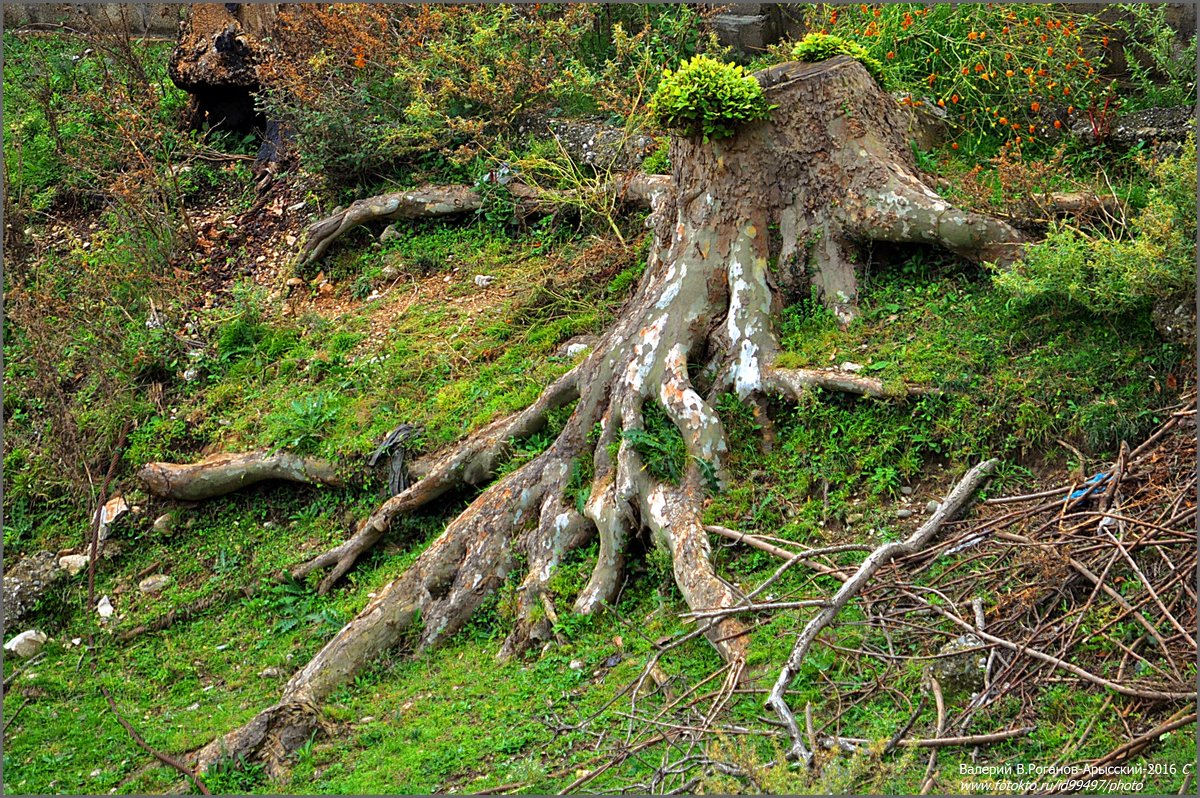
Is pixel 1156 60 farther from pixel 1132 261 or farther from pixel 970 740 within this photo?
pixel 970 740

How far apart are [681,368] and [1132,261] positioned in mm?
2502

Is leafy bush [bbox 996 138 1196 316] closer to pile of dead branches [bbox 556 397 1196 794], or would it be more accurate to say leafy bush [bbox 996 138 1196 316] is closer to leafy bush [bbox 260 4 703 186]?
pile of dead branches [bbox 556 397 1196 794]

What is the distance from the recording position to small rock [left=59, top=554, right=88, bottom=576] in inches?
310

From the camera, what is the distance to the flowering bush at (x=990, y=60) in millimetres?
8023

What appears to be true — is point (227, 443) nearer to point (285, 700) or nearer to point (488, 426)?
point (488, 426)

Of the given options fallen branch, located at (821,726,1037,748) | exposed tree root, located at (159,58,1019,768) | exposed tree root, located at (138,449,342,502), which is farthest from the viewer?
exposed tree root, located at (138,449,342,502)

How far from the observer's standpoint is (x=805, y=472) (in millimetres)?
6266

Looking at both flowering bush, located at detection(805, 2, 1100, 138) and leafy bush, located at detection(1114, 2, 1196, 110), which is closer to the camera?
leafy bush, located at detection(1114, 2, 1196, 110)

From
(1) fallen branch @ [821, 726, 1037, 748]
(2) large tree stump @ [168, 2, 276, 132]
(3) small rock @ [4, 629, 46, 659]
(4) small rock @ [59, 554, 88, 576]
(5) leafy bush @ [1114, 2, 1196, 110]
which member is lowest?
(3) small rock @ [4, 629, 46, 659]

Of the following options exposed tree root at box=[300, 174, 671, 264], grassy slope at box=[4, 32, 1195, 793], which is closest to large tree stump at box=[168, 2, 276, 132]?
exposed tree root at box=[300, 174, 671, 264]

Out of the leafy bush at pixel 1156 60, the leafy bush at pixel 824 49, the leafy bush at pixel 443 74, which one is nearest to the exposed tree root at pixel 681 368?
the leafy bush at pixel 824 49

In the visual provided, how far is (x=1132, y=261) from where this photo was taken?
221 inches

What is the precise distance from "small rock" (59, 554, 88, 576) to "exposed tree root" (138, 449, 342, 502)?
682mm

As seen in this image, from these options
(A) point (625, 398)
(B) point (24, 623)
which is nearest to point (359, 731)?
(A) point (625, 398)
